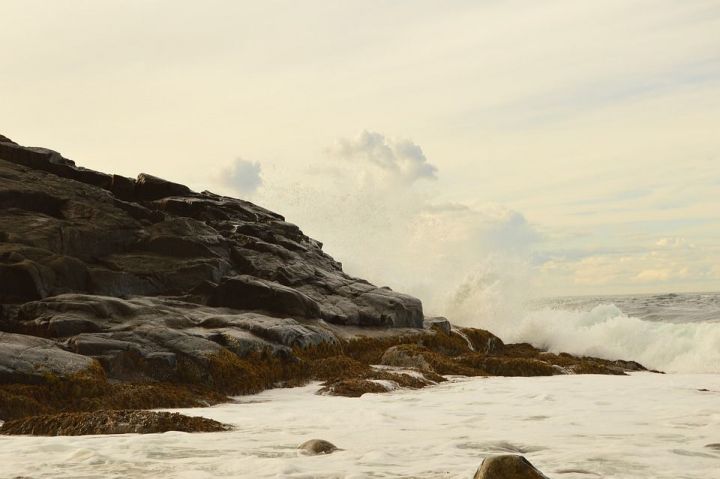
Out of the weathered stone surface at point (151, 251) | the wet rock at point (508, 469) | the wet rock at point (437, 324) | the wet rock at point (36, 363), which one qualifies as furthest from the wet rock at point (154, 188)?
the wet rock at point (508, 469)

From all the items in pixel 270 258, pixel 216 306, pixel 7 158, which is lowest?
pixel 216 306

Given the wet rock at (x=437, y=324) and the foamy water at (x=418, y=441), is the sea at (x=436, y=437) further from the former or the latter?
the wet rock at (x=437, y=324)

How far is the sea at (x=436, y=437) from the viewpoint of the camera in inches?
271

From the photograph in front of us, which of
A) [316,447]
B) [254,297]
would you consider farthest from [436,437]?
[254,297]

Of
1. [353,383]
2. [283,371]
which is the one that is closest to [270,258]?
[283,371]

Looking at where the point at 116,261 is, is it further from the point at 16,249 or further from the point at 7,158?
the point at 7,158

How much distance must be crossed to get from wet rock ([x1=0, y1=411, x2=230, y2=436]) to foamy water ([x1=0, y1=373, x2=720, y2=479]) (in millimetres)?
369

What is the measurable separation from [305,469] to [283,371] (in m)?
8.25

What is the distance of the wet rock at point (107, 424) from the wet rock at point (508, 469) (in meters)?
4.49

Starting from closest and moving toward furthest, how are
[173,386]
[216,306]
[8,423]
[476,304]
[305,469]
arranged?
[305,469]
[8,423]
[173,386]
[216,306]
[476,304]

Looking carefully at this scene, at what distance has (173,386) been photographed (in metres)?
12.7

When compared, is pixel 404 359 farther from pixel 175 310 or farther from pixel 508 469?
pixel 508 469

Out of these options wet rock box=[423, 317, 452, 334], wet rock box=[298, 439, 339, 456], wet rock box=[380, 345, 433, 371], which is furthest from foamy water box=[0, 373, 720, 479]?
wet rock box=[423, 317, 452, 334]

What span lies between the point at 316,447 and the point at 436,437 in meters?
1.75
